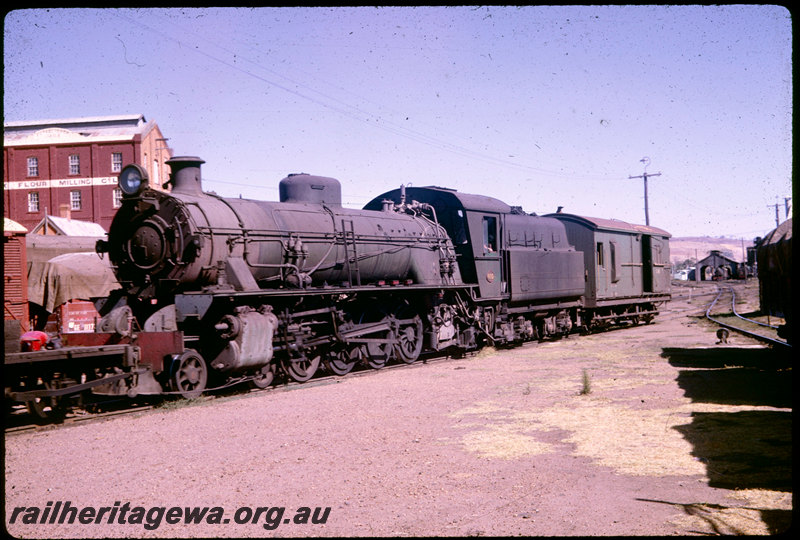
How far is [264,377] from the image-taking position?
12.6m

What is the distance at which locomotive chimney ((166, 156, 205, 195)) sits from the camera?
1230 centimetres

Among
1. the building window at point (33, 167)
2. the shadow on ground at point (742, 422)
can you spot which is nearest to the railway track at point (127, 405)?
the shadow on ground at point (742, 422)

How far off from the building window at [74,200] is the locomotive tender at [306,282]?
39319 millimetres

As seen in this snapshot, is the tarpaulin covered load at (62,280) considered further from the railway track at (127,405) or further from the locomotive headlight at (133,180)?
the railway track at (127,405)

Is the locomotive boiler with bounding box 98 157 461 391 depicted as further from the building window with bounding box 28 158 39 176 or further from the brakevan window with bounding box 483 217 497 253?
the building window with bounding box 28 158 39 176

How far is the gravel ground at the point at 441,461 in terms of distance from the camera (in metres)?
5.28

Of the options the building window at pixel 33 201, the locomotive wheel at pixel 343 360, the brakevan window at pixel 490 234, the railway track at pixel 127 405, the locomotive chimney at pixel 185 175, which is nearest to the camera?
the railway track at pixel 127 405

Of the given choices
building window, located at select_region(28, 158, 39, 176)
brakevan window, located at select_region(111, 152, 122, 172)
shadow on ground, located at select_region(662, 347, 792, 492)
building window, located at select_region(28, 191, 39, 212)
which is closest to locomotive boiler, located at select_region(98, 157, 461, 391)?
shadow on ground, located at select_region(662, 347, 792, 492)

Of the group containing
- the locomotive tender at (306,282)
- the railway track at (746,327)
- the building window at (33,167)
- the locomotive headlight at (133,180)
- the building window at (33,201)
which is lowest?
the railway track at (746,327)

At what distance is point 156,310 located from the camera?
463 inches

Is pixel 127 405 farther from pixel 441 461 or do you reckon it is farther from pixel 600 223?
pixel 600 223

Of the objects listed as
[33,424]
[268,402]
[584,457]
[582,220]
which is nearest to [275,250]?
[268,402]

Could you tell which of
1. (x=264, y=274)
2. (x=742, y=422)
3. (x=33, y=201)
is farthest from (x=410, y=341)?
(x=33, y=201)

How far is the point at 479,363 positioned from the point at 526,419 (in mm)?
6668
